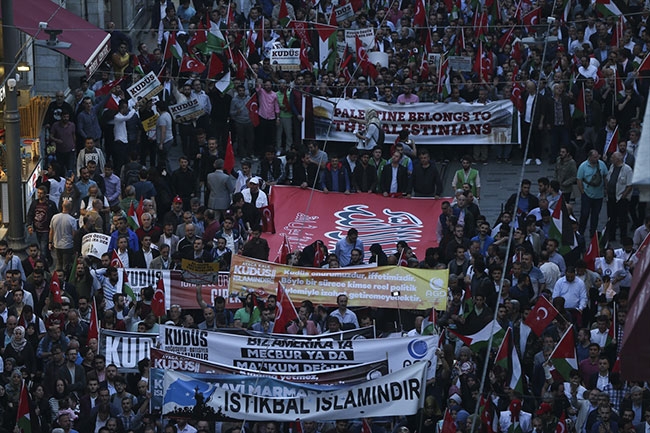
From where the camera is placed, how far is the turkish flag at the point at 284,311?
68.3 feet

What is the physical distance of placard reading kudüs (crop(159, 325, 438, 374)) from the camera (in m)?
19.3

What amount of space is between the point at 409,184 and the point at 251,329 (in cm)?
639

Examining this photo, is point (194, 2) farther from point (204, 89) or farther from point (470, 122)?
point (470, 122)

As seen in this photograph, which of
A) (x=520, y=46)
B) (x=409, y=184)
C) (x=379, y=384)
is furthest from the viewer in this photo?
(x=520, y=46)

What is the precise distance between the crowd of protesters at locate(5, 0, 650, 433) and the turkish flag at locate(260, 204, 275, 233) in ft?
0.45

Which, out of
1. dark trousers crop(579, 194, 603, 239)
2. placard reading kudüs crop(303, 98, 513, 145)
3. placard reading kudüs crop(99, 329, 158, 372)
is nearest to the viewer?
placard reading kudüs crop(99, 329, 158, 372)

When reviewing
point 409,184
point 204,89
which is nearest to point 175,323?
point 409,184

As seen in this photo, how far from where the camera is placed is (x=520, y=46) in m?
31.6

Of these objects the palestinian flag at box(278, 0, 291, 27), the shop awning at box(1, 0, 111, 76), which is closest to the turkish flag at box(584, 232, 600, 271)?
the shop awning at box(1, 0, 111, 76)

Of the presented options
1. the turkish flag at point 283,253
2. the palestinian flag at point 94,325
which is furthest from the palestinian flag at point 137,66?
the palestinian flag at point 94,325

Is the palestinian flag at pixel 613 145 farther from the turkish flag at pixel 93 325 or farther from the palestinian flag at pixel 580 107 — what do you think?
the turkish flag at pixel 93 325

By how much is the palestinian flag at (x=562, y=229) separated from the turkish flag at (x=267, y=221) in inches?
159

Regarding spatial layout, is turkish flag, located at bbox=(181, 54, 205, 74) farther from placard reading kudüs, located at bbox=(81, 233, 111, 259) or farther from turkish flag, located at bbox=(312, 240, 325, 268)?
turkish flag, located at bbox=(312, 240, 325, 268)

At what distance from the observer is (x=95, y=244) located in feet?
78.0
